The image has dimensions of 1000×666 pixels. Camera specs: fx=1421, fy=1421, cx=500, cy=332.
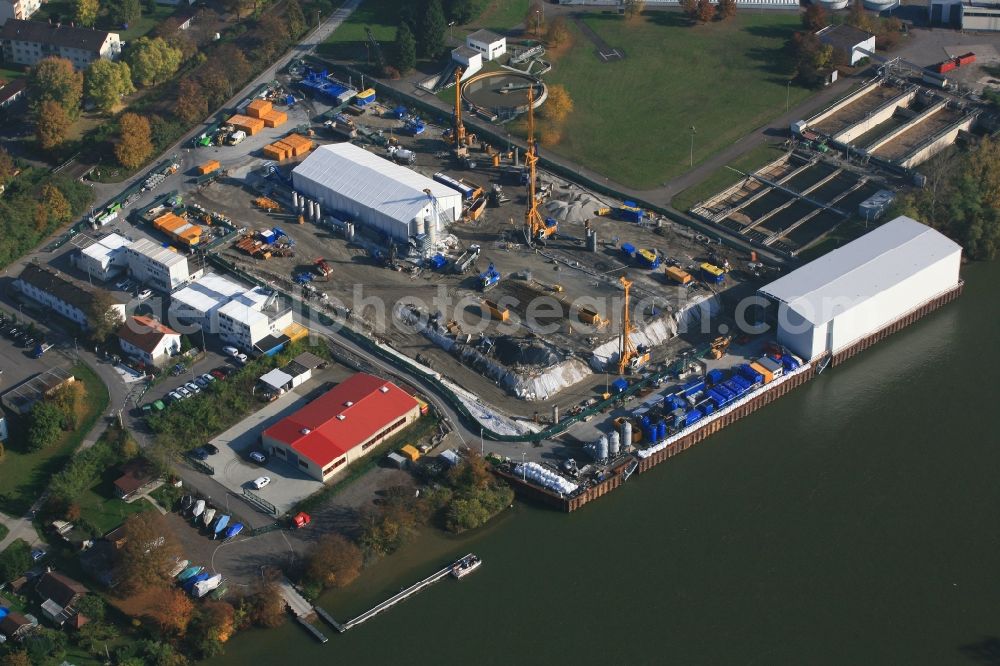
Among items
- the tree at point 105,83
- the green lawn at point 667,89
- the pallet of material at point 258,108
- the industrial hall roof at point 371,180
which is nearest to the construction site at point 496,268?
the industrial hall roof at point 371,180

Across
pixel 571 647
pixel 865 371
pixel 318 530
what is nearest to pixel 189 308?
pixel 318 530

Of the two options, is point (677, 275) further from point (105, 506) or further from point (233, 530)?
point (105, 506)

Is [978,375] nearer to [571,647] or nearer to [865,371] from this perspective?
[865,371]

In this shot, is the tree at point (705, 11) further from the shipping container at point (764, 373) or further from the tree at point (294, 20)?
the shipping container at point (764, 373)

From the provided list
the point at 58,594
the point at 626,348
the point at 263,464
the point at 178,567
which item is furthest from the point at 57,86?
the point at 626,348

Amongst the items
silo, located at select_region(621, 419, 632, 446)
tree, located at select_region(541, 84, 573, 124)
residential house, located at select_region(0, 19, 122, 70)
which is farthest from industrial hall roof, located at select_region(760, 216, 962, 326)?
residential house, located at select_region(0, 19, 122, 70)

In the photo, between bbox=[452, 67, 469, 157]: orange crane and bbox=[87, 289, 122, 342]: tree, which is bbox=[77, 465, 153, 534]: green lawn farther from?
bbox=[452, 67, 469, 157]: orange crane
